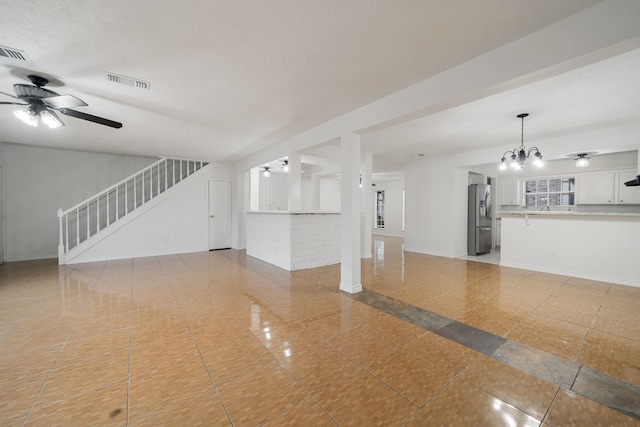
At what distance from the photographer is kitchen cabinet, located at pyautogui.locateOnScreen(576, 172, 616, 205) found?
5980 mm

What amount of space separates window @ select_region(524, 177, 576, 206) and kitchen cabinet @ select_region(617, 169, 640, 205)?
2.74 ft

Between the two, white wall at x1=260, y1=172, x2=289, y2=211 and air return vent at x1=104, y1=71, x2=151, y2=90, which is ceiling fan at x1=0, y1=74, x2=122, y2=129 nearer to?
air return vent at x1=104, y1=71, x2=151, y2=90

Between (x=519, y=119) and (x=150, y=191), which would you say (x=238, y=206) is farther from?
(x=519, y=119)

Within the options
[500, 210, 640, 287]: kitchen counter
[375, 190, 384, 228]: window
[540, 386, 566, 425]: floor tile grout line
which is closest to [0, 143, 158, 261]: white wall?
[540, 386, 566, 425]: floor tile grout line

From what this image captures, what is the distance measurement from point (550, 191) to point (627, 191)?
1474 mm

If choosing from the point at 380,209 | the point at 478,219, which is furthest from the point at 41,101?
the point at 380,209

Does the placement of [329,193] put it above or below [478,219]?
above

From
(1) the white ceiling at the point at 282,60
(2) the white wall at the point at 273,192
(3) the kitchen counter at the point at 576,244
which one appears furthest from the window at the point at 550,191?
(2) the white wall at the point at 273,192

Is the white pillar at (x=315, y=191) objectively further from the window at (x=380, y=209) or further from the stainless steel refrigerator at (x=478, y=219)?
the stainless steel refrigerator at (x=478, y=219)

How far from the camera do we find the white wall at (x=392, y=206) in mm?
11227

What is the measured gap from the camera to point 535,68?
198 centimetres

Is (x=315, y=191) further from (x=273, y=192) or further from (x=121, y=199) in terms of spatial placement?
(x=121, y=199)

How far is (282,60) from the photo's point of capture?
241cm

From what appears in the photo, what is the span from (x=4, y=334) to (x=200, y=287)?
6.44ft
